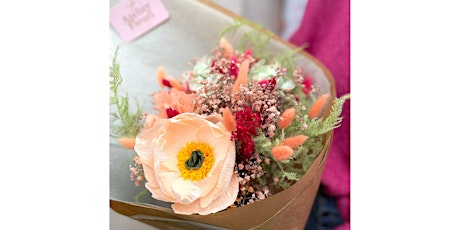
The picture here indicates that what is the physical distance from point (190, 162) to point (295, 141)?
0.14 meters

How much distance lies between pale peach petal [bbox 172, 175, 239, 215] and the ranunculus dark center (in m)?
0.04

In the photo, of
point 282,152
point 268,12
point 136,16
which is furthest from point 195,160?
point 268,12

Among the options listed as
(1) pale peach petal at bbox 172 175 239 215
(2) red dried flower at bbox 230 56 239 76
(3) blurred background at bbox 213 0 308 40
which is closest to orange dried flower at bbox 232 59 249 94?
(2) red dried flower at bbox 230 56 239 76

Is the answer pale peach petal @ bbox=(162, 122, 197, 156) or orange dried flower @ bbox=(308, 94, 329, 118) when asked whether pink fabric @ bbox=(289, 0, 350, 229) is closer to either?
orange dried flower @ bbox=(308, 94, 329, 118)

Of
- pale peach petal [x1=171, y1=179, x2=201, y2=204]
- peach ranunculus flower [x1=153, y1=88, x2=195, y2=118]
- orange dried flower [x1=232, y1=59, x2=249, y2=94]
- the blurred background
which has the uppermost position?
the blurred background

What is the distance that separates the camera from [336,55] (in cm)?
101

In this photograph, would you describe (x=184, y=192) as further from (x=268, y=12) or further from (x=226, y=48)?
(x=268, y=12)

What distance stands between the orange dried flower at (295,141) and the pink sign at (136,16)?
1.37ft

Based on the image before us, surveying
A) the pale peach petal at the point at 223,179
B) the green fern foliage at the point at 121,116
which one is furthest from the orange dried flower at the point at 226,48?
the pale peach petal at the point at 223,179

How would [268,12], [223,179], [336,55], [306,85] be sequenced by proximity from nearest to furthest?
[223,179], [306,85], [336,55], [268,12]

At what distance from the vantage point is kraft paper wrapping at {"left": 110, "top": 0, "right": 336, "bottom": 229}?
24.1 inches

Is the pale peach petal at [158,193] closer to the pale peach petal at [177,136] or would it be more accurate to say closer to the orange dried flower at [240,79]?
the pale peach petal at [177,136]
